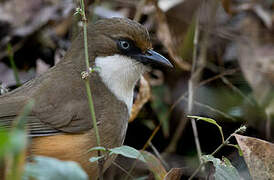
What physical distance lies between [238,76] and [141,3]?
1.19 meters

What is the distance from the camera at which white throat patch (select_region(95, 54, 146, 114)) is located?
128 inches

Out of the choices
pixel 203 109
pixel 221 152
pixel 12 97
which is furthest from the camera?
pixel 203 109

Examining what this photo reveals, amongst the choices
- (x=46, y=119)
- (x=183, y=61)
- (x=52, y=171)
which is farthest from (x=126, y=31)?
(x=52, y=171)

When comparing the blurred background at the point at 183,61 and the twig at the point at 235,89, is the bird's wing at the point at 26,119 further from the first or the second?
the twig at the point at 235,89

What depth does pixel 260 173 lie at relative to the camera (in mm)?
2947

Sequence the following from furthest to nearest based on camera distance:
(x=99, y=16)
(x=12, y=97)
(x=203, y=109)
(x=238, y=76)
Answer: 1. (x=99, y=16)
2. (x=238, y=76)
3. (x=203, y=109)
4. (x=12, y=97)

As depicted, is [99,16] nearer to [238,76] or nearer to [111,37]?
[238,76]

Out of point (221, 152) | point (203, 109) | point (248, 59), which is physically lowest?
point (221, 152)

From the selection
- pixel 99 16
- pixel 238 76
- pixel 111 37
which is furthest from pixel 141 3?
pixel 111 37

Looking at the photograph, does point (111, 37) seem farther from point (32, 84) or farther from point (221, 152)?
point (221, 152)

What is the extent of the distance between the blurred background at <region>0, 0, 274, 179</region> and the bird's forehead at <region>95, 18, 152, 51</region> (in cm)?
71

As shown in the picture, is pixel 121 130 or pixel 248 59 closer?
pixel 121 130

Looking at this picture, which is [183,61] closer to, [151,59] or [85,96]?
[151,59]

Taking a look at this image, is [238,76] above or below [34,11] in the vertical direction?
below
